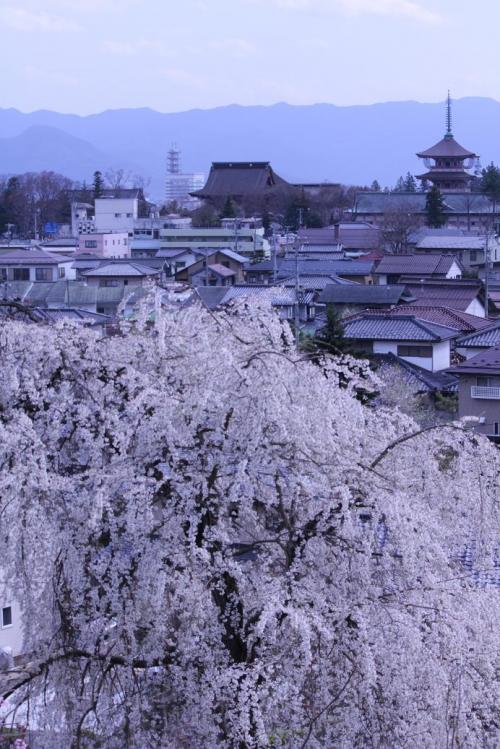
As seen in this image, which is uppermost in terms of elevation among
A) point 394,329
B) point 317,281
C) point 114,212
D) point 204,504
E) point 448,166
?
point 448,166

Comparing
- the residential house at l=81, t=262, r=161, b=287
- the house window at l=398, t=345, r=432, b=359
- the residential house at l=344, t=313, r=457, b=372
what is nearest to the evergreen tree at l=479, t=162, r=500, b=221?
the residential house at l=81, t=262, r=161, b=287

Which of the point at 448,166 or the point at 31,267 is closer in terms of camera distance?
the point at 31,267

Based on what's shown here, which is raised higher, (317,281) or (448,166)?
(448,166)

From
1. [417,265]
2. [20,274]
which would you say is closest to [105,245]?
[20,274]

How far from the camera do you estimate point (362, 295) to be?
1955 cm

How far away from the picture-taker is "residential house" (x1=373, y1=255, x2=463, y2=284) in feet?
80.0

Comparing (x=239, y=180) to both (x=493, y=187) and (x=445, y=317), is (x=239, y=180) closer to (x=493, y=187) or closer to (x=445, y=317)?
(x=493, y=187)

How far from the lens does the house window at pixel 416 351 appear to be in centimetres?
1522

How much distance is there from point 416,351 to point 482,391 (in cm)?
327

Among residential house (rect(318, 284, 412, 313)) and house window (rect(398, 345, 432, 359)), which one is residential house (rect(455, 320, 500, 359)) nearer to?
house window (rect(398, 345, 432, 359))

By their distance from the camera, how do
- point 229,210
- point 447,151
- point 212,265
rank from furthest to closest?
point 447,151 → point 229,210 → point 212,265

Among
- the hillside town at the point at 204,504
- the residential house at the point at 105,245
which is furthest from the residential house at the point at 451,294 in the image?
the hillside town at the point at 204,504

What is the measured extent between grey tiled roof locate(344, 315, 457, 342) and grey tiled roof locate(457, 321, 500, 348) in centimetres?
39

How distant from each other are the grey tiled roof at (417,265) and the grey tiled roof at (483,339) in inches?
366
